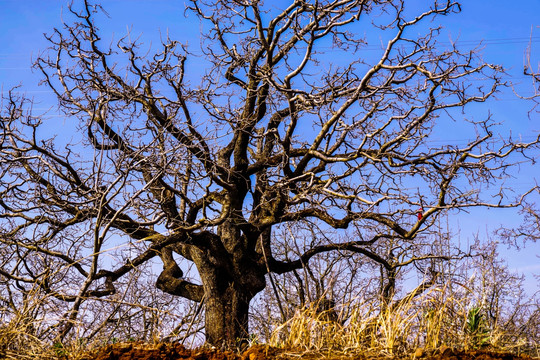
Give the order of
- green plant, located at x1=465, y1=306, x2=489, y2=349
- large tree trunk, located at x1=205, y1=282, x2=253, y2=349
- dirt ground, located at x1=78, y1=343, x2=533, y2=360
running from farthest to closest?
1. large tree trunk, located at x1=205, y1=282, x2=253, y2=349
2. green plant, located at x1=465, y1=306, x2=489, y2=349
3. dirt ground, located at x1=78, y1=343, x2=533, y2=360

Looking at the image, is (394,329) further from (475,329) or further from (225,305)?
(225,305)

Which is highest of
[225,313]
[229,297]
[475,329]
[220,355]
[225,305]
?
[229,297]

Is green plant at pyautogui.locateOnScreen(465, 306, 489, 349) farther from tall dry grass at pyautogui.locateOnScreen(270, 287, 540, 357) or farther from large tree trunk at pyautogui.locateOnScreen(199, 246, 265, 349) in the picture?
large tree trunk at pyautogui.locateOnScreen(199, 246, 265, 349)

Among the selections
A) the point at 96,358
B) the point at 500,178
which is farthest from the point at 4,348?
the point at 500,178

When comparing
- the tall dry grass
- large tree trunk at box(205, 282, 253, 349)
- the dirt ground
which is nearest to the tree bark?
large tree trunk at box(205, 282, 253, 349)

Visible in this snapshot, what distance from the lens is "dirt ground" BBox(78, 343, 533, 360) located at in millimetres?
4250

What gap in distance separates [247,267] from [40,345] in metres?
6.43

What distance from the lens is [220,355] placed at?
440cm

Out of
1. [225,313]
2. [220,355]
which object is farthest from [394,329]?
[225,313]

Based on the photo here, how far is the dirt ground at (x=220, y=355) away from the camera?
167 inches

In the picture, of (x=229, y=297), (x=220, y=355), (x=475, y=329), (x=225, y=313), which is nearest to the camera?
(x=220, y=355)

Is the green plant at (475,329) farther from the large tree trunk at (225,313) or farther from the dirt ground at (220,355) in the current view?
the large tree trunk at (225,313)

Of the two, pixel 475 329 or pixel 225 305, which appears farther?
pixel 225 305

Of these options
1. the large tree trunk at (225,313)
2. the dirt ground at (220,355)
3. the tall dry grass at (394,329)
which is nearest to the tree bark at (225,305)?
the large tree trunk at (225,313)
